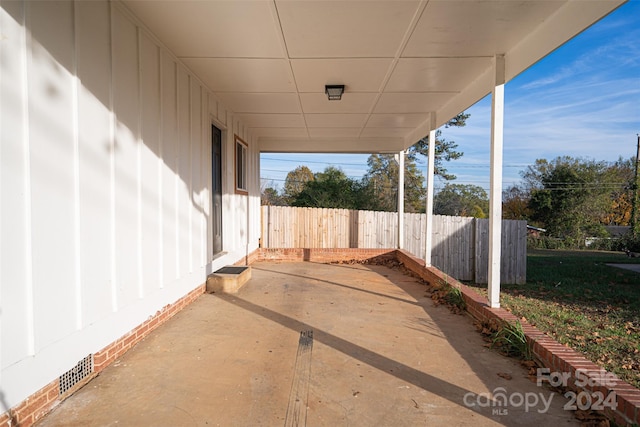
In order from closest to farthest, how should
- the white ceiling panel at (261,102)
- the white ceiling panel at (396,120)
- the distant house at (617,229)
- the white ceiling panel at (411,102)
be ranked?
the white ceiling panel at (411,102)
the white ceiling panel at (261,102)
the white ceiling panel at (396,120)
the distant house at (617,229)

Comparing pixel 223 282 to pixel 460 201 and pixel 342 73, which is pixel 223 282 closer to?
pixel 342 73

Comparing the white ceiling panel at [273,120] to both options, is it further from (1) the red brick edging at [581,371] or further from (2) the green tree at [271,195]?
(2) the green tree at [271,195]

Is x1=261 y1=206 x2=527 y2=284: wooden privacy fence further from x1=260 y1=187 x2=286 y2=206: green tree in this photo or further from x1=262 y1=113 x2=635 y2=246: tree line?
x1=260 y1=187 x2=286 y2=206: green tree

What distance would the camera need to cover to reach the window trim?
627 cm

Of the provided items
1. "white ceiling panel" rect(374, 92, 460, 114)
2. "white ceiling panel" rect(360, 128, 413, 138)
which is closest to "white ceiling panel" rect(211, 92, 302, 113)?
"white ceiling panel" rect(374, 92, 460, 114)

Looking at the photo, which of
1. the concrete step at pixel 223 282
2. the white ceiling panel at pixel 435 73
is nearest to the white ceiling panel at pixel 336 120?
the white ceiling panel at pixel 435 73

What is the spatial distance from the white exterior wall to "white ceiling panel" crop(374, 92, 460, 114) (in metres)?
2.96

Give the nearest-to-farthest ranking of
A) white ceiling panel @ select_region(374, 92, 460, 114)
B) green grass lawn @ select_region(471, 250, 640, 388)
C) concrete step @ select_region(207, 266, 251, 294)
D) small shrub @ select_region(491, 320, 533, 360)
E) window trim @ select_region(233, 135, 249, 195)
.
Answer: small shrub @ select_region(491, 320, 533, 360), green grass lawn @ select_region(471, 250, 640, 388), concrete step @ select_region(207, 266, 251, 294), white ceiling panel @ select_region(374, 92, 460, 114), window trim @ select_region(233, 135, 249, 195)

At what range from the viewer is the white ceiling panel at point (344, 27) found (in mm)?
2703

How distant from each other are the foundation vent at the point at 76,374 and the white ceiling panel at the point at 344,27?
9.82 ft

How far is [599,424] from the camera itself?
190 centimetres

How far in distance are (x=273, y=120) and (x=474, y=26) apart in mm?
4369

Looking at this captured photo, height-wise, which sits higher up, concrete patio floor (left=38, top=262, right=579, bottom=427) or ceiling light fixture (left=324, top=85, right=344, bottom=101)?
ceiling light fixture (left=324, top=85, right=344, bottom=101)

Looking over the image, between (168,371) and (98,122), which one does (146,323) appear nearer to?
(168,371)
